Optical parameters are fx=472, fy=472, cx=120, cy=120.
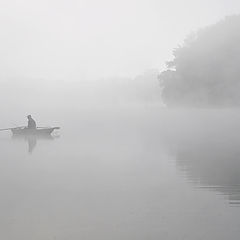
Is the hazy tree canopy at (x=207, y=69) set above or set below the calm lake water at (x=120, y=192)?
above

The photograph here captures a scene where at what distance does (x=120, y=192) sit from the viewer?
866 inches

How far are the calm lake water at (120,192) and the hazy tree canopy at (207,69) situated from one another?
48.8 meters

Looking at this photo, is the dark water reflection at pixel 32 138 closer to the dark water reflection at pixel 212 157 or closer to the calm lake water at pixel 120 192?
the calm lake water at pixel 120 192

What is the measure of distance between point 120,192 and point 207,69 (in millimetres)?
72813

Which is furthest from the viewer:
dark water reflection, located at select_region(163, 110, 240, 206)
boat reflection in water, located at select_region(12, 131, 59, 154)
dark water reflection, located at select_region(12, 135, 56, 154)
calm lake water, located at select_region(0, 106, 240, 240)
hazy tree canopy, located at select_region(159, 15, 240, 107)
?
hazy tree canopy, located at select_region(159, 15, 240, 107)

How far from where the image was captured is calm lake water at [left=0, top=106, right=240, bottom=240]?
16.3 m

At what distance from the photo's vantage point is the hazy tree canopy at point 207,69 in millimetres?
88062

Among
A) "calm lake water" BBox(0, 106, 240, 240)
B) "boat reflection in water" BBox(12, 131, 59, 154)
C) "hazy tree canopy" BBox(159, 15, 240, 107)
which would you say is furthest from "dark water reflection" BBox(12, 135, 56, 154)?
"hazy tree canopy" BBox(159, 15, 240, 107)

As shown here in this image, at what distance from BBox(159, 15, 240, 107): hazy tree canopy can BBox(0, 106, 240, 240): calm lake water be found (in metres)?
48.8

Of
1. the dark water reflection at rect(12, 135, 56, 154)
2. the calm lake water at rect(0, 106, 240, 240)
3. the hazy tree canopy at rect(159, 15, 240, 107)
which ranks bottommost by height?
the calm lake water at rect(0, 106, 240, 240)

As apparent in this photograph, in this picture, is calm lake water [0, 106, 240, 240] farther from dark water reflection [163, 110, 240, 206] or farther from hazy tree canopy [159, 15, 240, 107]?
hazy tree canopy [159, 15, 240, 107]

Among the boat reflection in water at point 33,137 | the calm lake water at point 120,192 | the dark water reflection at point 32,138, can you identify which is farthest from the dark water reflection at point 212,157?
the dark water reflection at point 32,138

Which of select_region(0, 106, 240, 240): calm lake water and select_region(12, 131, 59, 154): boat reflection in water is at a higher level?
select_region(12, 131, 59, 154): boat reflection in water

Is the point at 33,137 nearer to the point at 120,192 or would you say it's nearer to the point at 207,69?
the point at 120,192
